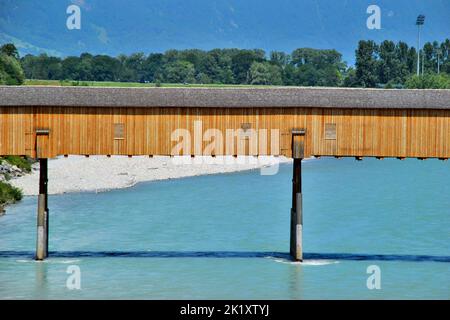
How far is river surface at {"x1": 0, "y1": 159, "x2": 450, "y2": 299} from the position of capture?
106 feet

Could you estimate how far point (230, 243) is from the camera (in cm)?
4112

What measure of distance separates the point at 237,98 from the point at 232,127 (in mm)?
1052

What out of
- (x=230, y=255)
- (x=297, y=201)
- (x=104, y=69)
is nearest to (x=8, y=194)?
(x=230, y=255)

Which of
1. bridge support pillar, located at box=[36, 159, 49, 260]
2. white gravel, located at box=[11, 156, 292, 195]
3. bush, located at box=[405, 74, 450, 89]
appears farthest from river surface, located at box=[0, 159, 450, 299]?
bush, located at box=[405, 74, 450, 89]

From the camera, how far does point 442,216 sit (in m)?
50.4

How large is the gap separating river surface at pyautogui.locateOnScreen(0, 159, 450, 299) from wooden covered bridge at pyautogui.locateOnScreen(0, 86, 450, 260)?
2.31 meters

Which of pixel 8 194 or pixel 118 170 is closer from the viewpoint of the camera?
pixel 8 194

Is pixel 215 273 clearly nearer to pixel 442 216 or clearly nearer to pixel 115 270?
pixel 115 270
